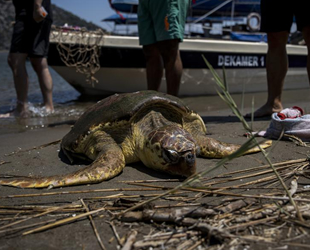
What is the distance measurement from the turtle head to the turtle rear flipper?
0.23 metres

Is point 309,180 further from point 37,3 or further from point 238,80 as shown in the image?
point 238,80

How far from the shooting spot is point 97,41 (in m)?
6.37

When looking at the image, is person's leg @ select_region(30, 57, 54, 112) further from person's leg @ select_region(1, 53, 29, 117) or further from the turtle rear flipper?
the turtle rear flipper

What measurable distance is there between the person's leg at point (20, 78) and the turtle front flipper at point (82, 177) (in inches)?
117

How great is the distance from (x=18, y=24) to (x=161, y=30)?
2234mm

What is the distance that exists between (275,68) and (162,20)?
1.42 meters

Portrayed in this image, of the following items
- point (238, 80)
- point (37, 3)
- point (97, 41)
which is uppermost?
point (37, 3)

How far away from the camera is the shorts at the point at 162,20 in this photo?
3742 mm

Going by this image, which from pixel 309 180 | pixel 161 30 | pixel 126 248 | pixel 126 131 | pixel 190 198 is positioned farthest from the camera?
pixel 161 30

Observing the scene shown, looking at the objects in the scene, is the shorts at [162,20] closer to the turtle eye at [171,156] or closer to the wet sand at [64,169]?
the wet sand at [64,169]

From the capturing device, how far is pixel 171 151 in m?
1.99

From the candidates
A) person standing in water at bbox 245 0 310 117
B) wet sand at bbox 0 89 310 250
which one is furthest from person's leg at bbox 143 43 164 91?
person standing in water at bbox 245 0 310 117

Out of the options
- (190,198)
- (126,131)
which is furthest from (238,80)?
(190,198)

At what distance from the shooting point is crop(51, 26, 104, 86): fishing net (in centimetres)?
629
